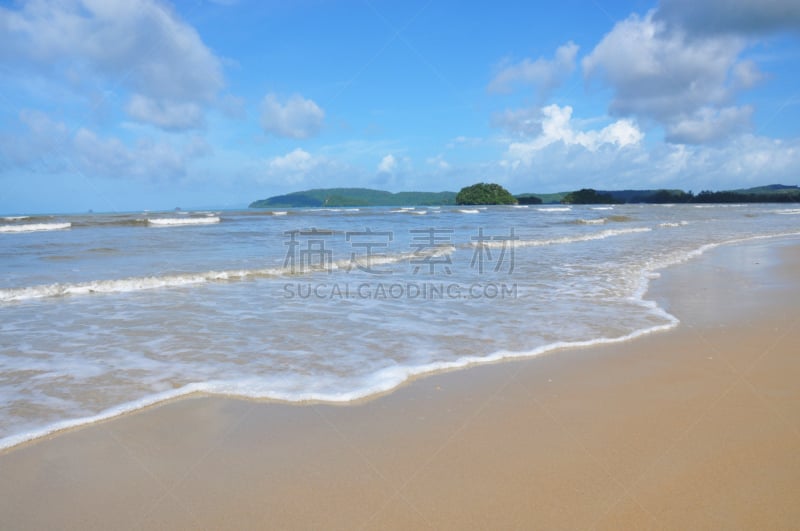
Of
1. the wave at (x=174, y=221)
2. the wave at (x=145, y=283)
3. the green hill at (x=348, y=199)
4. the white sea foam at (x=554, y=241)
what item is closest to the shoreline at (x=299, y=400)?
the wave at (x=145, y=283)

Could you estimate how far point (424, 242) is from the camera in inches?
735

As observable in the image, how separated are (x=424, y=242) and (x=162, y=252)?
342 inches

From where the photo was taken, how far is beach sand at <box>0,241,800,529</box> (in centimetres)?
230

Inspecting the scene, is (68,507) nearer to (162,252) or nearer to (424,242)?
(162,252)

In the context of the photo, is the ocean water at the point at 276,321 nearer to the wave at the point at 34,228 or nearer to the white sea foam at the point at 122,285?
the white sea foam at the point at 122,285

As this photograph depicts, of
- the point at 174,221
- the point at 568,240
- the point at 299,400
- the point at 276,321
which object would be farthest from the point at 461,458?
the point at 174,221

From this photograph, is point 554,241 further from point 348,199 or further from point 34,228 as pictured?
point 348,199

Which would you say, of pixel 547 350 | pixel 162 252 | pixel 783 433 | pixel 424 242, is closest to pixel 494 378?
pixel 547 350

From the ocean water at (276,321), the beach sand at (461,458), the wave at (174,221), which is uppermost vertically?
the wave at (174,221)

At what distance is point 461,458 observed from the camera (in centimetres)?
278

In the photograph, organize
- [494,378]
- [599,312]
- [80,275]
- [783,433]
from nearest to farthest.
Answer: [783,433]
[494,378]
[599,312]
[80,275]

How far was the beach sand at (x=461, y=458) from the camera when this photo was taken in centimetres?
230

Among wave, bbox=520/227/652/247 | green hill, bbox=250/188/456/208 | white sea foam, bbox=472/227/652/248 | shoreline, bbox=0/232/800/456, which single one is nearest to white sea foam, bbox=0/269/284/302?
shoreline, bbox=0/232/800/456

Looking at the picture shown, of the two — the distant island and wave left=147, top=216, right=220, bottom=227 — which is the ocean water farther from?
the distant island
